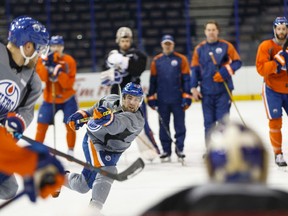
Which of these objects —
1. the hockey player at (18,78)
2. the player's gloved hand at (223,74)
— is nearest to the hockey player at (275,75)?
the player's gloved hand at (223,74)

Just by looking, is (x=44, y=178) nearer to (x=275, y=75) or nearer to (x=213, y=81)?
(x=275, y=75)

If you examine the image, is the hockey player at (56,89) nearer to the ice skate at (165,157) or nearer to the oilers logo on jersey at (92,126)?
the ice skate at (165,157)

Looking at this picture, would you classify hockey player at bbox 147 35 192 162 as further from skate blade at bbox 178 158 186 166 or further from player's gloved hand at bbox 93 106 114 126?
player's gloved hand at bbox 93 106 114 126

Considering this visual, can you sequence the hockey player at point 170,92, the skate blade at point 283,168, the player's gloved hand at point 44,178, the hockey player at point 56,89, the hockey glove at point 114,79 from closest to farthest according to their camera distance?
1. the player's gloved hand at point 44,178
2. the skate blade at point 283,168
3. the hockey glove at point 114,79
4. the hockey player at point 170,92
5. the hockey player at point 56,89

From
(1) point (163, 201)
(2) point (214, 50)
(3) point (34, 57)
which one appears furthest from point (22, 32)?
(2) point (214, 50)

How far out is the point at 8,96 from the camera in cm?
325

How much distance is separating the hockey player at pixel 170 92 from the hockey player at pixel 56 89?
2.25 feet

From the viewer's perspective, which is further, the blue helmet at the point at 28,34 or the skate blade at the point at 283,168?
the skate blade at the point at 283,168

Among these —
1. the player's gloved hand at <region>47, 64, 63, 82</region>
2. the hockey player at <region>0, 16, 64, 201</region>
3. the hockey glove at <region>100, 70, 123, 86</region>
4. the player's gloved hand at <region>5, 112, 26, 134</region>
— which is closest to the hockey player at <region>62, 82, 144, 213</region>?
the hockey player at <region>0, 16, 64, 201</region>

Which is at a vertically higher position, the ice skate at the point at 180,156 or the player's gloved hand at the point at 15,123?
the player's gloved hand at the point at 15,123

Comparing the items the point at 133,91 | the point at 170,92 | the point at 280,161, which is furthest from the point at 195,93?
the point at 133,91

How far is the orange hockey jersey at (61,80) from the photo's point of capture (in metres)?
5.92

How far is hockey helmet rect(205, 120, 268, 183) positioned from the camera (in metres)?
1.46

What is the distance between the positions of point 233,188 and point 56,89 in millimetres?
4636
